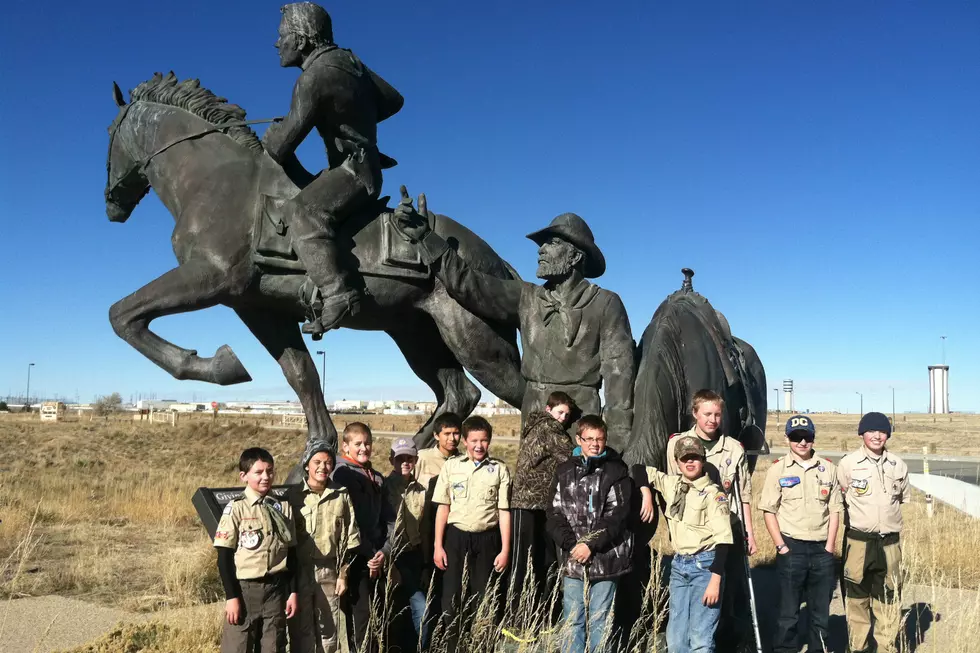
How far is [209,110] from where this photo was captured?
19.2 ft

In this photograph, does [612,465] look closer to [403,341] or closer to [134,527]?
[403,341]

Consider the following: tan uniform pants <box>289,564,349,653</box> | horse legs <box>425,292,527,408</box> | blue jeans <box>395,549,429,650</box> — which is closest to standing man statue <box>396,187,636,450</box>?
horse legs <box>425,292,527,408</box>

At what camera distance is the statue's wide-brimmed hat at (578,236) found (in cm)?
516

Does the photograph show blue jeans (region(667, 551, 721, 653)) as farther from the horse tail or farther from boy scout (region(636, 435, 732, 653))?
the horse tail

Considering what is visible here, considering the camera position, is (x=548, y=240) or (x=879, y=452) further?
(x=548, y=240)

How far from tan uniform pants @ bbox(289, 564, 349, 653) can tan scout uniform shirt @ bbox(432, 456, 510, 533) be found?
2.22 ft

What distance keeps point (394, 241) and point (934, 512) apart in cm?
885

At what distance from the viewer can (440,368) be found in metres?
6.15

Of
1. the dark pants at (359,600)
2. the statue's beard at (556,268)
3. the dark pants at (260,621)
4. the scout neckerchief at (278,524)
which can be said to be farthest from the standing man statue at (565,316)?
the dark pants at (260,621)

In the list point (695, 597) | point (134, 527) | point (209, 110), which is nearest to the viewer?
point (695, 597)

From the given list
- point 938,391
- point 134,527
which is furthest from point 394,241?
point 938,391

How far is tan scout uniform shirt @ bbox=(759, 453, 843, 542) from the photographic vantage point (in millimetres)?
4262

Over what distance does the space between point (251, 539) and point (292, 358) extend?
254 cm

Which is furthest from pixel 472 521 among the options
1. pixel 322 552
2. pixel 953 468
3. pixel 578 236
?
pixel 953 468
